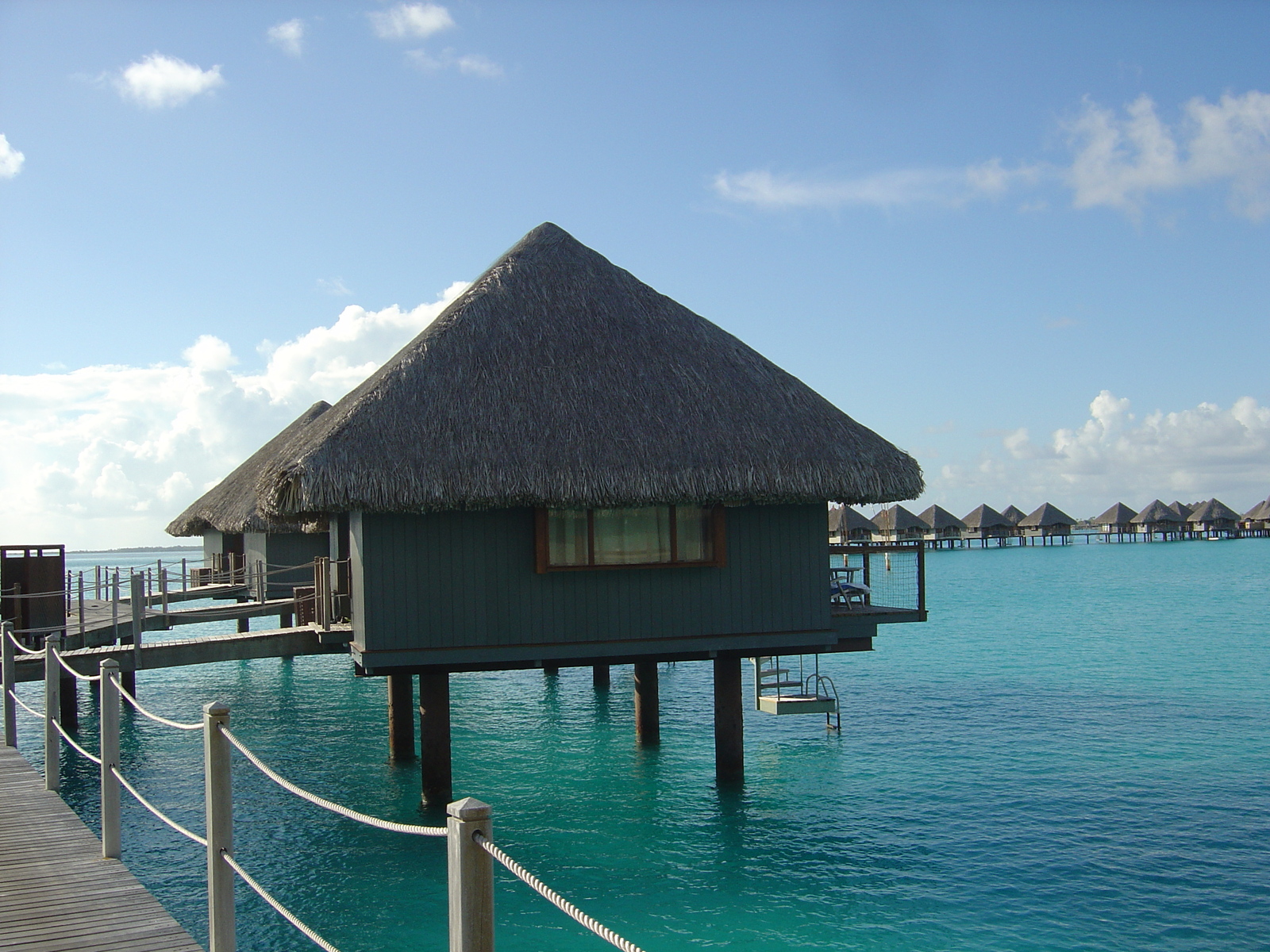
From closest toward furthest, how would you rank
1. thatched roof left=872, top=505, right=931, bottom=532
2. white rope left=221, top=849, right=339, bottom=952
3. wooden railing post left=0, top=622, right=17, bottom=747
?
white rope left=221, top=849, right=339, bottom=952, wooden railing post left=0, top=622, right=17, bottom=747, thatched roof left=872, top=505, right=931, bottom=532

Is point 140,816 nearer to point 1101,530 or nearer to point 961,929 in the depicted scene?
point 961,929

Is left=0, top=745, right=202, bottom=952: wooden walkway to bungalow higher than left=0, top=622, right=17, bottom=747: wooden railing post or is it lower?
lower

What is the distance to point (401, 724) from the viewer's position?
1636 centimetres

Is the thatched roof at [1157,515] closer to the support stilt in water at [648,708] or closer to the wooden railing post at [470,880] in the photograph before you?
the support stilt in water at [648,708]

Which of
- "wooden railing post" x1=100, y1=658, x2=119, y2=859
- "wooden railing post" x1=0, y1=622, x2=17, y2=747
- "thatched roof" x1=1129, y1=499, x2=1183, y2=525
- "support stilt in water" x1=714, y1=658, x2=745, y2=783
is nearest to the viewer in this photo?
"wooden railing post" x1=100, y1=658, x2=119, y2=859

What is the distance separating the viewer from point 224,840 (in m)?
5.32

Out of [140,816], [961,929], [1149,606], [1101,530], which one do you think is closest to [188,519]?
[140,816]

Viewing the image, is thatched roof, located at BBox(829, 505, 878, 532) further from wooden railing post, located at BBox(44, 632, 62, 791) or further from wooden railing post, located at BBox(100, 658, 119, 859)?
wooden railing post, located at BBox(100, 658, 119, 859)

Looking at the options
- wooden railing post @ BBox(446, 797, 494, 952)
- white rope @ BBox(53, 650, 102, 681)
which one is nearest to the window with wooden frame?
white rope @ BBox(53, 650, 102, 681)

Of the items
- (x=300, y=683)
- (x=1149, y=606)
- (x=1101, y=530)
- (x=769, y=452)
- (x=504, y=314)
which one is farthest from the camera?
(x=1101, y=530)

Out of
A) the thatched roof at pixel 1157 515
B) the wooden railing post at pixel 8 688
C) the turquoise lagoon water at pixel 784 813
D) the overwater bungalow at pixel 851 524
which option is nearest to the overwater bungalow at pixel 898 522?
the overwater bungalow at pixel 851 524

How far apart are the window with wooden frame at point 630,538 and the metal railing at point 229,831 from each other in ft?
17.1

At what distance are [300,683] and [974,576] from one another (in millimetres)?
62074

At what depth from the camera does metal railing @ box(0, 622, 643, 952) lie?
3293 mm
